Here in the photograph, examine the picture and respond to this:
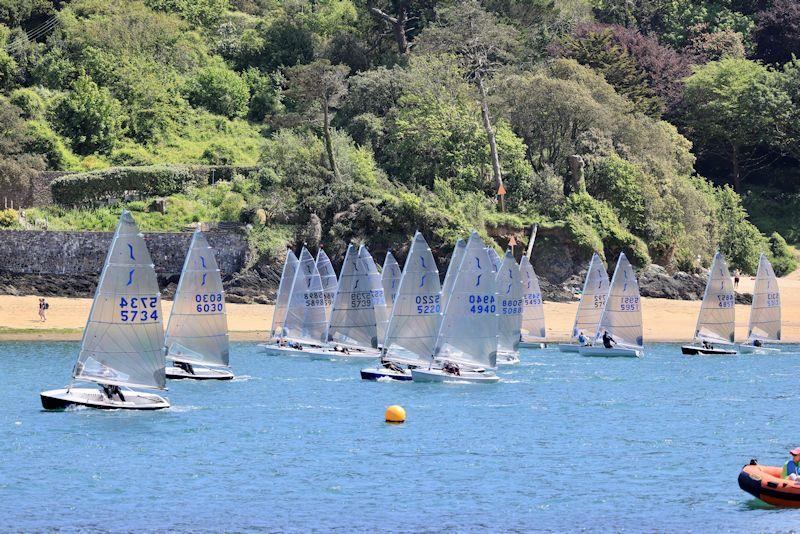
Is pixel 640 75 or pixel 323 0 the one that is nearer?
pixel 640 75

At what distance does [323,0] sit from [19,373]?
187ft

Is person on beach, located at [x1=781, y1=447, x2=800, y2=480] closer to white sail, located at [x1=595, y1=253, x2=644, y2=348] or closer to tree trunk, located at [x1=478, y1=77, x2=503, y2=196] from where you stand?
white sail, located at [x1=595, y1=253, x2=644, y2=348]

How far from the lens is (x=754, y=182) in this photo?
3789 inches

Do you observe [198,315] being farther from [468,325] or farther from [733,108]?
[733,108]

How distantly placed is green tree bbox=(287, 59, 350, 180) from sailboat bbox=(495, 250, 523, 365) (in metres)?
21.1

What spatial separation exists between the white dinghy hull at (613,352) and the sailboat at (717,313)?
9.60 ft

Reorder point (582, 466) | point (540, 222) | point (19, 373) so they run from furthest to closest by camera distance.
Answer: point (540, 222) → point (19, 373) → point (582, 466)

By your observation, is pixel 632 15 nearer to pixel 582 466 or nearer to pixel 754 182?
pixel 754 182

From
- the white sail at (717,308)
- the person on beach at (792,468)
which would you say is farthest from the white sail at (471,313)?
the person on beach at (792,468)

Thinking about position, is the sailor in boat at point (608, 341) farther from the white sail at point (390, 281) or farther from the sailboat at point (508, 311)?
the white sail at point (390, 281)

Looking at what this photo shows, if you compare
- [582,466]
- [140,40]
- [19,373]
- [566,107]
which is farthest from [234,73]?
[582,466]

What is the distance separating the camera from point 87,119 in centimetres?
8075

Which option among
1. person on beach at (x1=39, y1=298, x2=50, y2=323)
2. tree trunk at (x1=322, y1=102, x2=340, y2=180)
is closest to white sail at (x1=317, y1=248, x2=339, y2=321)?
person on beach at (x1=39, y1=298, x2=50, y2=323)

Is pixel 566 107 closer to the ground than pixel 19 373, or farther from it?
farther from it
